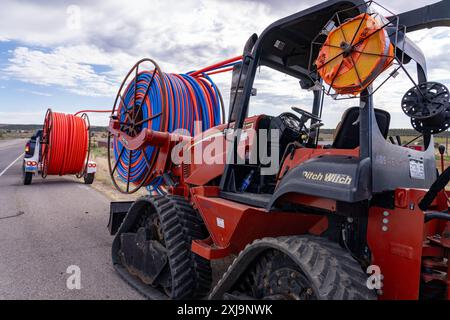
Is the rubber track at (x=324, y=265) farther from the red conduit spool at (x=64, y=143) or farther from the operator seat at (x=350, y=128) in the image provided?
the red conduit spool at (x=64, y=143)

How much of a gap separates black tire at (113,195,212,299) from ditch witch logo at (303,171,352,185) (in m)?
1.64

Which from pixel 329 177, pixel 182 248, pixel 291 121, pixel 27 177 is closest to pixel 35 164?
pixel 27 177

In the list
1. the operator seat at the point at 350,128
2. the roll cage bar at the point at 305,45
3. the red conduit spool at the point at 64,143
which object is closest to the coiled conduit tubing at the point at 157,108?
the roll cage bar at the point at 305,45

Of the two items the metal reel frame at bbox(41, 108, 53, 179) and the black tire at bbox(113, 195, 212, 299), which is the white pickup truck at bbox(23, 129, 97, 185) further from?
the black tire at bbox(113, 195, 212, 299)

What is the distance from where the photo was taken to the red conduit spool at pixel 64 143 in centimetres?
1155

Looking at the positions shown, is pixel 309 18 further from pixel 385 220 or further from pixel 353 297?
pixel 353 297

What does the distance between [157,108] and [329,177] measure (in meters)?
3.32

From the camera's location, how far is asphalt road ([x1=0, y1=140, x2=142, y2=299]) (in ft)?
13.2

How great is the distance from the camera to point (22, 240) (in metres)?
5.75

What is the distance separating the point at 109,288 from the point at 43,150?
32.4 feet

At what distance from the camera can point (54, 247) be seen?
5.44 m

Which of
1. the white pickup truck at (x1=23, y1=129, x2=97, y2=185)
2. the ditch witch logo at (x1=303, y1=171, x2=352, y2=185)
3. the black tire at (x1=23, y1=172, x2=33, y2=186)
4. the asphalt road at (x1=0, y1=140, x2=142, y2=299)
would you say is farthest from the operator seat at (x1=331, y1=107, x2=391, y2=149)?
the black tire at (x1=23, y1=172, x2=33, y2=186)

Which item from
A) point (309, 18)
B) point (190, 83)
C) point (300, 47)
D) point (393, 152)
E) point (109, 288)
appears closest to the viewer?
point (393, 152)
